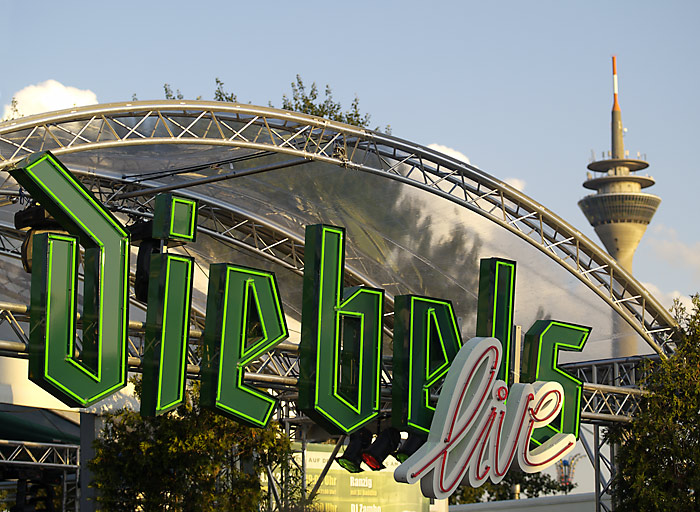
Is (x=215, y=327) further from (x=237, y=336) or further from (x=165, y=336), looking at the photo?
(x=165, y=336)

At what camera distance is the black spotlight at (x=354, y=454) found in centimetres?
1705

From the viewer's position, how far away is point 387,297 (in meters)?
21.8

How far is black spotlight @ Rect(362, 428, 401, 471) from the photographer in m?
16.7

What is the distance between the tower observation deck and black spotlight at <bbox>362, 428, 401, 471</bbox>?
94160 mm

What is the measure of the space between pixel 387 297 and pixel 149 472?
6930 mm

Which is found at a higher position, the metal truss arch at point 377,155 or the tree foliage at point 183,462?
the metal truss arch at point 377,155

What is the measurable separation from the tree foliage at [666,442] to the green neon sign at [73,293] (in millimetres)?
10470

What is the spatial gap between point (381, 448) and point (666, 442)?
5.39 metres

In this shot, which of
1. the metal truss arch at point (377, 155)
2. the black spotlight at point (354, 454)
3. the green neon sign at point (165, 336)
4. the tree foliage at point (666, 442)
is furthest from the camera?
the tree foliage at point (666, 442)

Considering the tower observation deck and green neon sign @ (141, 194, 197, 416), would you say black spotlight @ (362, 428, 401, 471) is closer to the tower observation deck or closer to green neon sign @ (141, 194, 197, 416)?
green neon sign @ (141, 194, 197, 416)

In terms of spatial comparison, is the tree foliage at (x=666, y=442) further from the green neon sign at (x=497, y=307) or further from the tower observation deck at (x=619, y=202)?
the tower observation deck at (x=619, y=202)

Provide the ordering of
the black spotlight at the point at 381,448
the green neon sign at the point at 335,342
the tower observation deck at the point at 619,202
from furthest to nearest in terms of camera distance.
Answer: the tower observation deck at the point at 619,202 → the black spotlight at the point at 381,448 → the green neon sign at the point at 335,342

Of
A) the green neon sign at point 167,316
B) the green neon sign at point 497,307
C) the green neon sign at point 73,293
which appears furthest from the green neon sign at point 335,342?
the green neon sign at point 73,293

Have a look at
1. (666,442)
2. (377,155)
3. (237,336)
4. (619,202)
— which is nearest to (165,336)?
(237,336)
